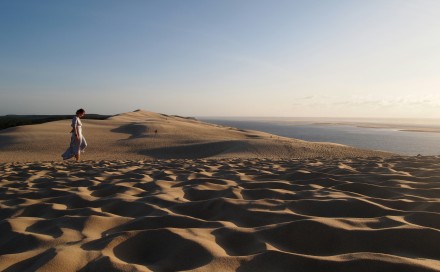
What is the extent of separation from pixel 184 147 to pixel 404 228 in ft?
37.9

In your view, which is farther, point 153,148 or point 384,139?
point 384,139

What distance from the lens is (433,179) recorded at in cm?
393

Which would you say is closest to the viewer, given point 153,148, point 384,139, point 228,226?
point 228,226

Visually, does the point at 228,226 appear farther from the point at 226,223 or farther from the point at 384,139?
the point at 384,139

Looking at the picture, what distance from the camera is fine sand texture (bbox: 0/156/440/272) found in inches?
71.1

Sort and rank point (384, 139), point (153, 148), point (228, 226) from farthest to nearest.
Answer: point (384, 139), point (153, 148), point (228, 226)

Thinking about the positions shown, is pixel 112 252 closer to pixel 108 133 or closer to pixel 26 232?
pixel 26 232

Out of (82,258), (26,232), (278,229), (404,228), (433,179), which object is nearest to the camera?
(82,258)

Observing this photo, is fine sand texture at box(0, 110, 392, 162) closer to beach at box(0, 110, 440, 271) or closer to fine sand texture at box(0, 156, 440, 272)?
beach at box(0, 110, 440, 271)

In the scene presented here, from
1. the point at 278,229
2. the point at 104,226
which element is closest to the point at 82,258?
the point at 104,226

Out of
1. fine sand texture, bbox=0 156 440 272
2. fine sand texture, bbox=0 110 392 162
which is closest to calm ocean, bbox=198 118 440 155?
fine sand texture, bbox=0 110 392 162

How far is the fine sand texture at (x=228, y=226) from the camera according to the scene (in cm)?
180

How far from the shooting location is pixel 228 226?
7.84 ft

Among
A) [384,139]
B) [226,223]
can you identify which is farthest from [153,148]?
[384,139]
